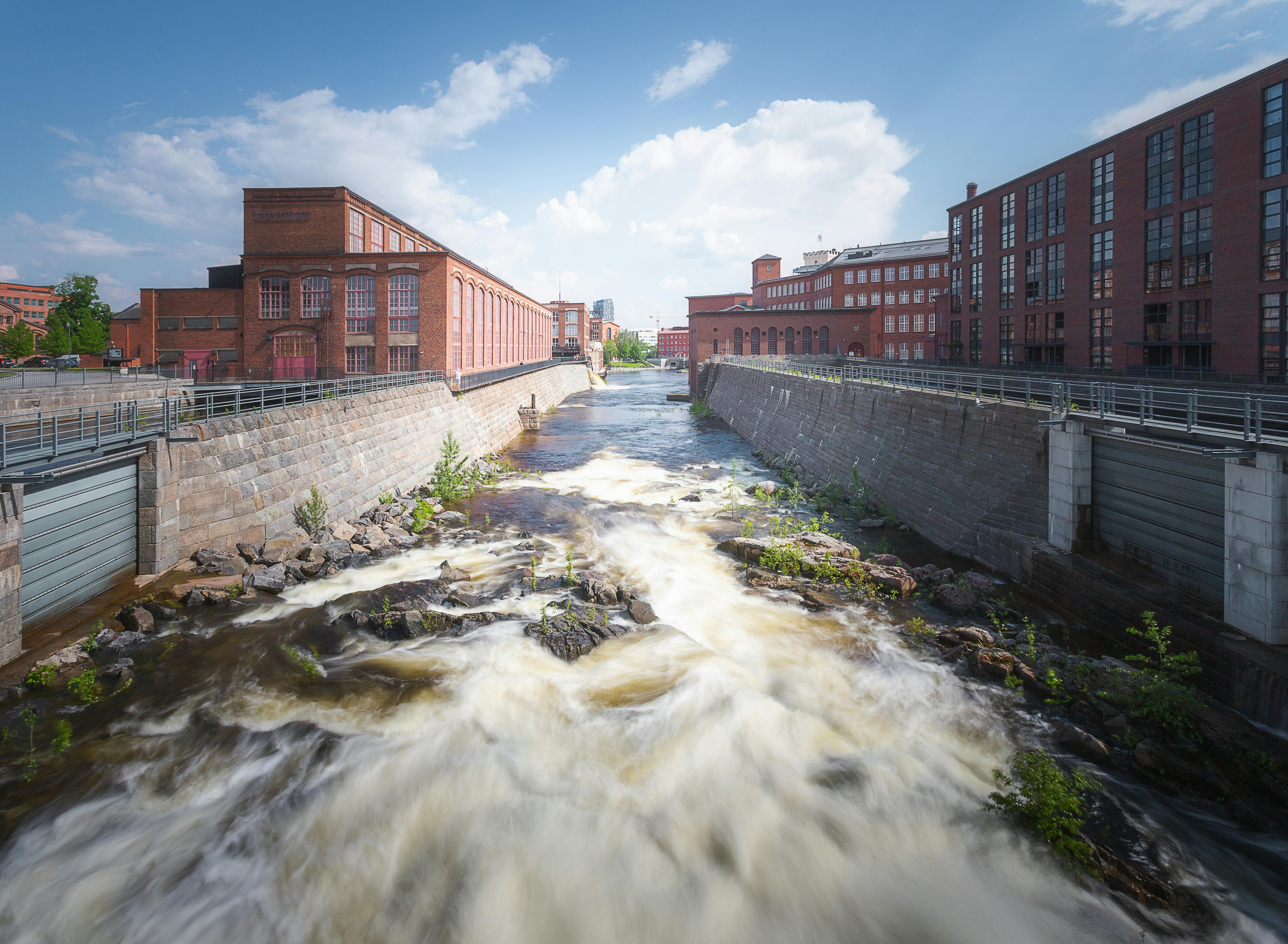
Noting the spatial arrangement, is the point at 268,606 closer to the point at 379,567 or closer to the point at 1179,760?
the point at 379,567

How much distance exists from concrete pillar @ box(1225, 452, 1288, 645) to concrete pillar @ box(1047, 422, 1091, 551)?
3060mm

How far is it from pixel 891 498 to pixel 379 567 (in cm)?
1362

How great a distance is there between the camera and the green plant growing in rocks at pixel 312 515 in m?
16.1

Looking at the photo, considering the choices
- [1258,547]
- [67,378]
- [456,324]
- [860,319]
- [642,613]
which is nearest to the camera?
[1258,547]

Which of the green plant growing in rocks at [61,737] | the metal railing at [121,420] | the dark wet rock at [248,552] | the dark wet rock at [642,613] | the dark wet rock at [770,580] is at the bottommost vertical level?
the green plant growing in rocks at [61,737]

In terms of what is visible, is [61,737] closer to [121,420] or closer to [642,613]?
[121,420]

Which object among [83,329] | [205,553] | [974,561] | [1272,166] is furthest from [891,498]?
[83,329]

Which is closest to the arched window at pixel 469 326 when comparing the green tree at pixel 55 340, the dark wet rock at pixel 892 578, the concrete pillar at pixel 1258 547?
the dark wet rock at pixel 892 578

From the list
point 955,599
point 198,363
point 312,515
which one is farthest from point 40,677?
point 198,363

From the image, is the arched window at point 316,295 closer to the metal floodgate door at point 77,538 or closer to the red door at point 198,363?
the red door at point 198,363

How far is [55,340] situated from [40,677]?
76033 mm

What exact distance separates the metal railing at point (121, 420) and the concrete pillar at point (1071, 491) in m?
16.5

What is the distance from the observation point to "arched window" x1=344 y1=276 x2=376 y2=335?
39938 mm

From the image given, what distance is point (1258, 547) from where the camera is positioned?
8648 millimetres
